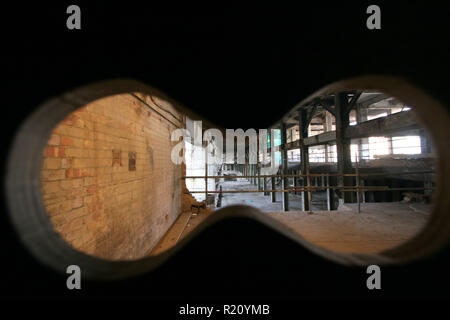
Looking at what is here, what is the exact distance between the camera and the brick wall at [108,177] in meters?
1.70

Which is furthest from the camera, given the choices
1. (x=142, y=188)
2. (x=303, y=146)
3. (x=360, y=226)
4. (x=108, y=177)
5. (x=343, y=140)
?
(x=303, y=146)

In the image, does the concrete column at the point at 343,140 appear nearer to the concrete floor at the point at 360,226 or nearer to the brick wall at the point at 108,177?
the concrete floor at the point at 360,226

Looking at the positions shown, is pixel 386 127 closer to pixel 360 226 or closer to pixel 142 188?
pixel 360 226

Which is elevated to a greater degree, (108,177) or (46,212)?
(108,177)

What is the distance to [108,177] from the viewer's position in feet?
8.04

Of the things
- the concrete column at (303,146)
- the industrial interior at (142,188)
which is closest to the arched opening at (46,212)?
the industrial interior at (142,188)

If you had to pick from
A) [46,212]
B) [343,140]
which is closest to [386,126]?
[343,140]

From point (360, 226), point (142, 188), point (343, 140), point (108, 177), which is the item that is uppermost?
point (343, 140)

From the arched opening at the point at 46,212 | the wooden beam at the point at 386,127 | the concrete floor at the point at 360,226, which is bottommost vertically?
the concrete floor at the point at 360,226

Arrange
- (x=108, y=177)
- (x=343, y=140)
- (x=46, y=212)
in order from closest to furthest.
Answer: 1. (x=46, y=212)
2. (x=108, y=177)
3. (x=343, y=140)

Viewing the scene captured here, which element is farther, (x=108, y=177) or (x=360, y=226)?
(x=360, y=226)

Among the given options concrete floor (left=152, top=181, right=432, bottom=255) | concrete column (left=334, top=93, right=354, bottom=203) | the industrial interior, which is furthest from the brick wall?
concrete column (left=334, top=93, right=354, bottom=203)

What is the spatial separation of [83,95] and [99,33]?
341 mm

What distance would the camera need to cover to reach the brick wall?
1.70 m
